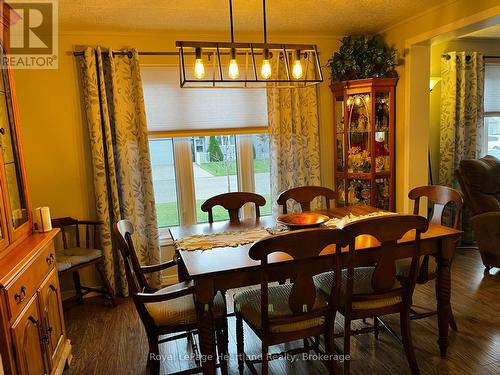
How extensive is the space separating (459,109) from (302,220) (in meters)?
2.84

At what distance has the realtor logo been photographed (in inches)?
99.3

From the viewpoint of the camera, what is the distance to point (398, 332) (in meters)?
2.67

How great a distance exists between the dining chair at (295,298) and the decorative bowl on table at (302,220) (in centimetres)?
46

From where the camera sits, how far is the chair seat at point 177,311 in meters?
2.07

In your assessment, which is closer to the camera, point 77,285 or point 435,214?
point 435,214

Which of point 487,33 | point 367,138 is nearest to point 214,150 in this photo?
point 367,138

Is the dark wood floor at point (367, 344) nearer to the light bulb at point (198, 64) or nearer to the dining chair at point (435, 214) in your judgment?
the dining chair at point (435, 214)

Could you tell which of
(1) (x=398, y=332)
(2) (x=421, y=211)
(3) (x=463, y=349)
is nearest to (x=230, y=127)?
(2) (x=421, y=211)

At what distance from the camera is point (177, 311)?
2.12m

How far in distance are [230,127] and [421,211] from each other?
6.94ft

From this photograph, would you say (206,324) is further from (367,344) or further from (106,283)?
(106,283)

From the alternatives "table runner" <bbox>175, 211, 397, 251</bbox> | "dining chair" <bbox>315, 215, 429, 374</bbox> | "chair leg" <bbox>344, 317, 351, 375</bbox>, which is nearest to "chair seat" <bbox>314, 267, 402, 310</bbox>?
"dining chair" <bbox>315, 215, 429, 374</bbox>

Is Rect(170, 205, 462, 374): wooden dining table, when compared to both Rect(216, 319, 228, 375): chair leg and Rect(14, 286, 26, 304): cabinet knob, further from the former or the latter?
Rect(14, 286, 26, 304): cabinet knob

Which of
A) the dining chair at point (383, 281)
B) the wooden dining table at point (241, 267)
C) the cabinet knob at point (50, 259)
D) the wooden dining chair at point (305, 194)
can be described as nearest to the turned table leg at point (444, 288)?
the wooden dining table at point (241, 267)
